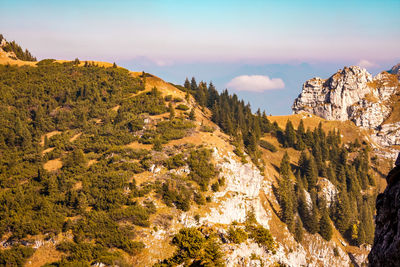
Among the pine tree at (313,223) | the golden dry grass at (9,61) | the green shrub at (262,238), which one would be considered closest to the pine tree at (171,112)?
the green shrub at (262,238)

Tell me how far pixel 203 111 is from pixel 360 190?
84.6 meters

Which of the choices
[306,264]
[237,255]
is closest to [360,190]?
[306,264]

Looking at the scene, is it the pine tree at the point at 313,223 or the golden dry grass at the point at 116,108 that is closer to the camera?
the pine tree at the point at 313,223

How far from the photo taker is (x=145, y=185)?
224 ft

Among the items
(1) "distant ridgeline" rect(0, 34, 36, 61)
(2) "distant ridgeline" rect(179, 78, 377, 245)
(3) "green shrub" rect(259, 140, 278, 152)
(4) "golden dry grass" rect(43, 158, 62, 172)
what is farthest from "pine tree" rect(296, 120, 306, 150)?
(1) "distant ridgeline" rect(0, 34, 36, 61)

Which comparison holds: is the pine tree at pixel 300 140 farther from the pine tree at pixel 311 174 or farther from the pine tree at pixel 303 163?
the pine tree at pixel 311 174

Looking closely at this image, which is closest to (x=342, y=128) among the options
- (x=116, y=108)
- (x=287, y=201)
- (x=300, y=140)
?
(x=300, y=140)

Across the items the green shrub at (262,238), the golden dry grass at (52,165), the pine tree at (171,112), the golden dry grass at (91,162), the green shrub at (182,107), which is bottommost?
the green shrub at (262,238)

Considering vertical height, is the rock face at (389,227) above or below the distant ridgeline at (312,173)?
above

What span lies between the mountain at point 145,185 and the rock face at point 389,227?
28.1 metres

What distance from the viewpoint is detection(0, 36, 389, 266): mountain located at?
2079 inches

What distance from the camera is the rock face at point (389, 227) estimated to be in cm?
1155

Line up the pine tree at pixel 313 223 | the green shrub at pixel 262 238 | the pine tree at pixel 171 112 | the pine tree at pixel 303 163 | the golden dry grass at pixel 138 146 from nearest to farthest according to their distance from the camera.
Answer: the green shrub at pixel 262 238, the golden dry grass at pixel 138 146, the pine tree at pixel 313 223, the pine tree at pixel 171 112, the pine tree at pixel 303 163

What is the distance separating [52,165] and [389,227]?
3136 inches
